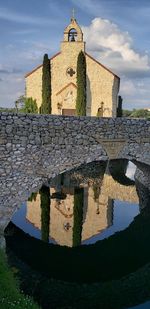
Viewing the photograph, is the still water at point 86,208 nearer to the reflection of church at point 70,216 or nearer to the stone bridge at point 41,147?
the reflection of church at point 70,216

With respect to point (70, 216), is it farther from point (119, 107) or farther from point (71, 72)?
point (119, 107)

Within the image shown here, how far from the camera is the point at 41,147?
14562 mm

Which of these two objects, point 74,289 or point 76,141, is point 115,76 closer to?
point 76,141

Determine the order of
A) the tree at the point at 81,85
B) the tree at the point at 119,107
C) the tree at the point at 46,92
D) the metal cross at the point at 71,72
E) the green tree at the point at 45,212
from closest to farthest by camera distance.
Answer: the green tree at the point at 45,212, the tree at the point at 81,85, the tree at the point at 46,92, the metal cross at the point at 71,72, the tree at the point at 119,107

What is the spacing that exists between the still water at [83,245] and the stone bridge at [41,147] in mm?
2839

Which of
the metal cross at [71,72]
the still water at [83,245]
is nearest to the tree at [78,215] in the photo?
the still water at [83,245]

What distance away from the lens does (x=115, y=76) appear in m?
40.1

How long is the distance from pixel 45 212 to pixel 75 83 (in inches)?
830

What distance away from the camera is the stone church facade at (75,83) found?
130ft

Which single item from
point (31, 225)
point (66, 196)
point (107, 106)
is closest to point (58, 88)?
point (107, 106)

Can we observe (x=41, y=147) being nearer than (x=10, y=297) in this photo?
No

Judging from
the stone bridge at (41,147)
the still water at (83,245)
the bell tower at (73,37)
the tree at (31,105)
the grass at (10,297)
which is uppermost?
the bell tower at (73,37)

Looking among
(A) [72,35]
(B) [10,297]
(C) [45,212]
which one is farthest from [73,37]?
(B) [10,297]

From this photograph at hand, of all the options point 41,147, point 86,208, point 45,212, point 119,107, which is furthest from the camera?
point 119,107
